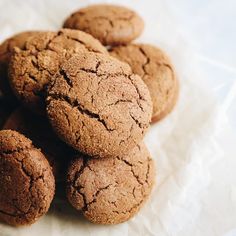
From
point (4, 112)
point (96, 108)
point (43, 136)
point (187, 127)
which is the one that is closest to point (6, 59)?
point (4, 112)

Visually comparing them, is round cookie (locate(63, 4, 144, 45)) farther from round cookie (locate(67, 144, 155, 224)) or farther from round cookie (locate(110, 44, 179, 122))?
round cookie (locate(67, 144, 155, 224))

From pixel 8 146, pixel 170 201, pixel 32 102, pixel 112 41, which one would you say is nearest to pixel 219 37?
pixel 112 41

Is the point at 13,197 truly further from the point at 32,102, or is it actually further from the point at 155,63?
the point at 155,63

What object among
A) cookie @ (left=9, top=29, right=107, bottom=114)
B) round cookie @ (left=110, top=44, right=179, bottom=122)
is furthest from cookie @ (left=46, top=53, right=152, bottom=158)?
round cookie @ (left=110, top=44, right=179, bottom=122)

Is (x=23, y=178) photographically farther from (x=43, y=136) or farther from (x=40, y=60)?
(x=40, y=60)

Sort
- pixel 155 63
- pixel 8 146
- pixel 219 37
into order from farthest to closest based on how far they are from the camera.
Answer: pixel 219 37, pixel 155 63, pixel 8 146

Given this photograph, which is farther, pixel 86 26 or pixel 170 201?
pixel 86 26

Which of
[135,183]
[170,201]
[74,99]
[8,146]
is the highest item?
[74,99]
